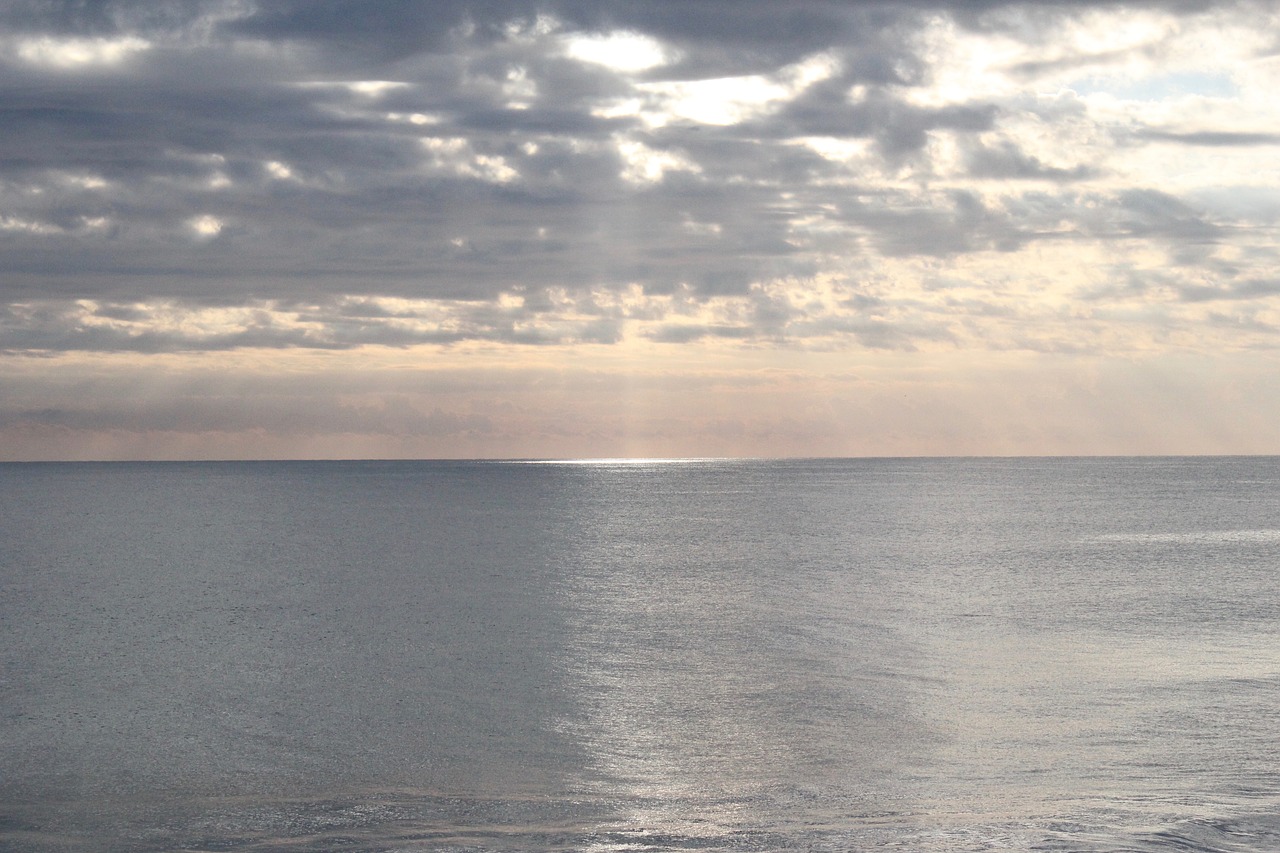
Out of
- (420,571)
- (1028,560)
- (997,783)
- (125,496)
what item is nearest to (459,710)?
(997,783)

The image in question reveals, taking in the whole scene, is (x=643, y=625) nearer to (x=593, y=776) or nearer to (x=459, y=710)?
(x=459, y=710)

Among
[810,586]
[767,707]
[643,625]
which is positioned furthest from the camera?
[810,586]

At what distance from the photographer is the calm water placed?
15.5m

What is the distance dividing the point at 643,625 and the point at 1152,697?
1567 cm

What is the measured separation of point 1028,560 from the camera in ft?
194

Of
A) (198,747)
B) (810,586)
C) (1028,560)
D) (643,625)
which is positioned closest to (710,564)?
(810,586)

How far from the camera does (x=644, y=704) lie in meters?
23.6

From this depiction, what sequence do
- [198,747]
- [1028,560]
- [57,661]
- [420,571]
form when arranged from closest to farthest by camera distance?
[198,747] < [57,661] < [420,571] < [1028,560]

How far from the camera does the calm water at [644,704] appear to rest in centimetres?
1545

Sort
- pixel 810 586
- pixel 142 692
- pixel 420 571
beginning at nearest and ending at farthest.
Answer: pixel 142 692, pixel 810 586, pixel 420 571

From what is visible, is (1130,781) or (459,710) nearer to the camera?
(1130,781)

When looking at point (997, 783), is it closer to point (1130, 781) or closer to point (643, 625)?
point (1130, 781)

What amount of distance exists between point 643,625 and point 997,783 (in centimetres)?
1879

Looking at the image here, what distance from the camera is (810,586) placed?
46.1 metres
